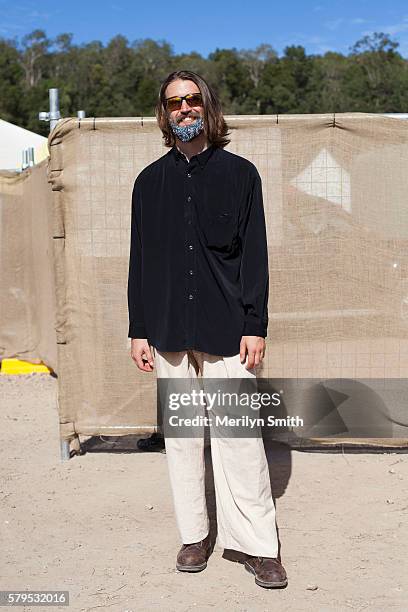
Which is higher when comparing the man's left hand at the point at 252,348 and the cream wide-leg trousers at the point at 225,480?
the man's left hand at the point at 252,348

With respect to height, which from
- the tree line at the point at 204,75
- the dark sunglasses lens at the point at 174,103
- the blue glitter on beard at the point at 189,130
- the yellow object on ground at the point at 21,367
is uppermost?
the tree line at the point at 204,75

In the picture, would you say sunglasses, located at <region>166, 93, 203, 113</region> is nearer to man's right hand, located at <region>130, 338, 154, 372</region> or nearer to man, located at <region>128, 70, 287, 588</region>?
man, located at <region>128, 70, 287, 588</region>

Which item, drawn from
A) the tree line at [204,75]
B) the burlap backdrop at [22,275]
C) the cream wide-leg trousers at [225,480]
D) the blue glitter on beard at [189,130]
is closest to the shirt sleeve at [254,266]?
the cream wide-leg trousers at [225,480]

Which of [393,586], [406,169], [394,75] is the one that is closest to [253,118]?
[406,169]

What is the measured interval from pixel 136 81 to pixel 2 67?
1259cm

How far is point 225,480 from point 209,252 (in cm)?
97

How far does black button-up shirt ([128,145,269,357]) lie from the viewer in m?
3.03

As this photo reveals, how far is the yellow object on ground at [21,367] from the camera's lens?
777cm

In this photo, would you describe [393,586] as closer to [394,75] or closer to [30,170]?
[30,170]

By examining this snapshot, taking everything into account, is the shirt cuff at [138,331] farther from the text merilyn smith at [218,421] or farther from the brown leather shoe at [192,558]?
the brown leather shoe at [192,558]

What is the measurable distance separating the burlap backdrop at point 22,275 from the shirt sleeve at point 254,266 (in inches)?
166

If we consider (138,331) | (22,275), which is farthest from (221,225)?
(22,275)

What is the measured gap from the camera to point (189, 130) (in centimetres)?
304

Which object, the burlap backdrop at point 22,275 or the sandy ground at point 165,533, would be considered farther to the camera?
the burlap backdrop at point 22,275
